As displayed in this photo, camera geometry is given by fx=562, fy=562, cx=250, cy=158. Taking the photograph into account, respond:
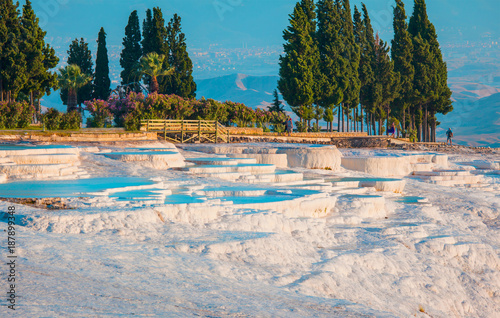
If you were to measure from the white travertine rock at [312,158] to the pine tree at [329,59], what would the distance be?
1818 cm

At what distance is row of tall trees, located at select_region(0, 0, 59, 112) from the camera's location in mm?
29953

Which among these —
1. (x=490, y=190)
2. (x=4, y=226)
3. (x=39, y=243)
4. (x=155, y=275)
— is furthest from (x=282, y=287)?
(x=490, y=190)

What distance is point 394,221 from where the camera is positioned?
11.5 metres

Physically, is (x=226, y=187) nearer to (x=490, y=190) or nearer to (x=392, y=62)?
(x=490, y=190)

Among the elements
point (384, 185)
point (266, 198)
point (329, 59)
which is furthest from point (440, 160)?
point (266, 198)

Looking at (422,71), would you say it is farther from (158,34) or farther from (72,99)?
(72,99)

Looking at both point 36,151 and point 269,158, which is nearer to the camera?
point 36,151

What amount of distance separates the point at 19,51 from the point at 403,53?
91.4 ft

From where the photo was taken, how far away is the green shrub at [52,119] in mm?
21750

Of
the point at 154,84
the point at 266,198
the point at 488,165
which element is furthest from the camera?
the point at 154,84

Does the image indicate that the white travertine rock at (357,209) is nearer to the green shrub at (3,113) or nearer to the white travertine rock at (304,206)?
the white travertine rock at (304,206)

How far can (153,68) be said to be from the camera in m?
38.3

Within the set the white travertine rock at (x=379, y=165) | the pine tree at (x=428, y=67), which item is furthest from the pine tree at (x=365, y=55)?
the white travertine rock at (x=379, y=165)

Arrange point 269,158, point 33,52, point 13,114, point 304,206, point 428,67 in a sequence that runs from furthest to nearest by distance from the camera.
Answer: point 428,67 → point 33,52 → point 13,114 → point 269,158 → point 304,206
